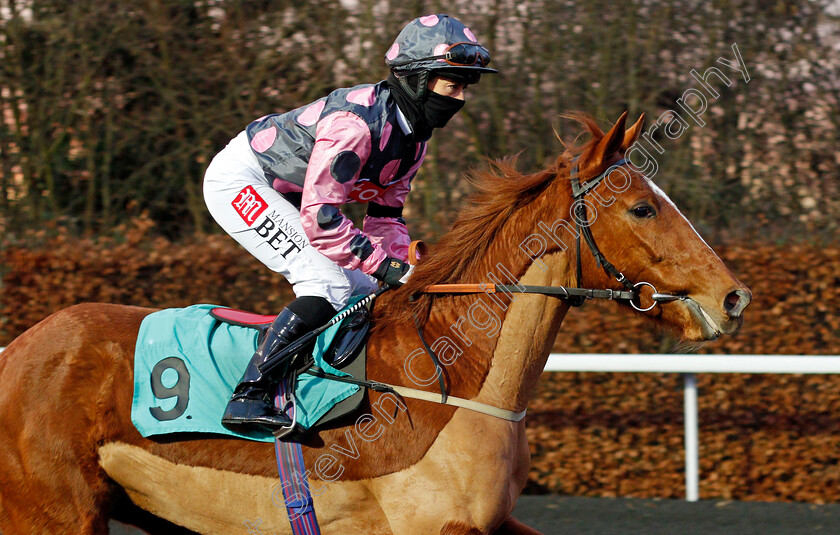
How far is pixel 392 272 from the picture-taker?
2.69m

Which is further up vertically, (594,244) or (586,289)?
(594,244)

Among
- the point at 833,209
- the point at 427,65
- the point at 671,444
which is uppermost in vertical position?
the point at 427,65

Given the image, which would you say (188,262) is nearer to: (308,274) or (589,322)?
(589,322)

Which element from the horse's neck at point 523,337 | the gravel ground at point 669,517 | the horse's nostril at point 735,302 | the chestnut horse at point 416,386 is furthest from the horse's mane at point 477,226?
the gravel ground at point 669,517

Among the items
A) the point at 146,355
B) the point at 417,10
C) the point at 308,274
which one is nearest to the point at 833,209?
the point at 417,10

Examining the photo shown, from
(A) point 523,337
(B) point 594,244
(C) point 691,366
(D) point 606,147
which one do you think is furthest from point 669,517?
(D) point 606,147

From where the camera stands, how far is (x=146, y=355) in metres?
2.79

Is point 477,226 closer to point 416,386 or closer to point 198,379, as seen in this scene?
point 416,386

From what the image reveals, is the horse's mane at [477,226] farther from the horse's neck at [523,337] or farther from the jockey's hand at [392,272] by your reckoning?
the horse's neck at [523,337]

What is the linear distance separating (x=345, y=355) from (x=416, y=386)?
243mm

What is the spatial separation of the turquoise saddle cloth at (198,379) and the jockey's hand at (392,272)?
189 millimetres

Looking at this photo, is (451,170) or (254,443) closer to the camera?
(254,443)

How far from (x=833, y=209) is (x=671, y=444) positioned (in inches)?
77.2

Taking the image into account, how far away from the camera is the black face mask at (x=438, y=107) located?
279cm
